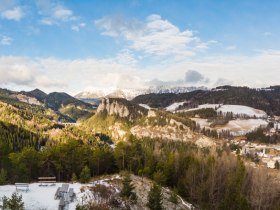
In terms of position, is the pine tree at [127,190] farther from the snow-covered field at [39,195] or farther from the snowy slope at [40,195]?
the snow-covered field at [39,195]

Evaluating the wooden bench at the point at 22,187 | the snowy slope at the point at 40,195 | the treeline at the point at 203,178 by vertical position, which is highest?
the wooden bench at the point at 22,187

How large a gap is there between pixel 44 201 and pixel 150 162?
38127 mm

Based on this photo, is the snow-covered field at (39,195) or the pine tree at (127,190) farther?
the pine tree at (127,190)

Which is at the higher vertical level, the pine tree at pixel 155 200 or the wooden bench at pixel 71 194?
the wooden bench at pixel 71 194

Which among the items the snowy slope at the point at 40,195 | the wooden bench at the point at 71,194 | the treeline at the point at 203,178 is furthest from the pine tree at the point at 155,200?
the treeline at the point at 203,178

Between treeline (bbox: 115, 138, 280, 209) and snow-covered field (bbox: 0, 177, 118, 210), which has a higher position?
snow-covered field (bbox: 0, 177, 118, 210)

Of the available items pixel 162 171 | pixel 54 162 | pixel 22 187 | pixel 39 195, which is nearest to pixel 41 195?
pixel 39 195

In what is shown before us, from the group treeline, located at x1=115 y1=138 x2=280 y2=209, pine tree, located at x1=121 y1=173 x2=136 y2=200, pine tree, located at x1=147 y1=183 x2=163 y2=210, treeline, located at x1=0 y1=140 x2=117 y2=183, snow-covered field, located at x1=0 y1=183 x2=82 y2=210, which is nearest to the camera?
snow-covered field, located at x1=0 y1=183 x2=82 y2=210

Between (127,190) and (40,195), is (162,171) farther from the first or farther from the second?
(40,195)

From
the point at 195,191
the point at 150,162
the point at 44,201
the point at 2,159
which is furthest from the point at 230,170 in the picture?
the point at 2,159

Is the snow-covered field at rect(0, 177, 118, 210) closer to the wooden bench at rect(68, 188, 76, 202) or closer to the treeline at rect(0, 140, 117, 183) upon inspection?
the wooden bench at rect(68, 188, 76, 202)

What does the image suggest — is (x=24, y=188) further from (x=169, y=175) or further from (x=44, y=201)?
(x=169, y=175)

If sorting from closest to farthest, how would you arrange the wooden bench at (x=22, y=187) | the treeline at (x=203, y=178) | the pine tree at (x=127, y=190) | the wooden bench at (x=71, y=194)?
the wooden bench at (x=71, y=194) → the wooden bench at (x=22, y=187) → the pine tree at (x=127, y=190) → the treeline at (x=203, y=178)

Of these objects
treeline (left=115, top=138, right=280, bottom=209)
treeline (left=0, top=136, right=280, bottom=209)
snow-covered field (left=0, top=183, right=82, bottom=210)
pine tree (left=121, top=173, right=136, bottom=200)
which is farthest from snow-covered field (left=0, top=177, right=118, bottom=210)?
treeline (left=115, top=138, right=280, bottom=209)
